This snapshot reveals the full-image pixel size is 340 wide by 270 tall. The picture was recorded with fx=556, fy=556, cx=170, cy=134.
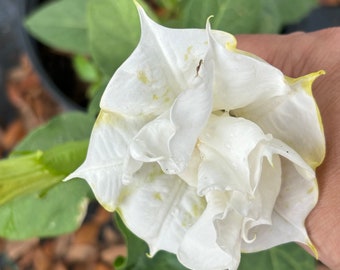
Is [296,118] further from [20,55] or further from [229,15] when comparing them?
[20,55]

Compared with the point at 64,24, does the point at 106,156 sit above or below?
→ above

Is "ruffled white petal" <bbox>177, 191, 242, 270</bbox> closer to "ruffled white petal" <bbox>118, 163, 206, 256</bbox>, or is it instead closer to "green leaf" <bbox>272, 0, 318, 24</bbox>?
"ruffled white petal" <bbox>118, 163, 206, 256</bbox>

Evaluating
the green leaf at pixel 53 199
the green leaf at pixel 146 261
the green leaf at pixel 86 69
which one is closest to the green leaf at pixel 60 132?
the green leaf at pixel 53 199

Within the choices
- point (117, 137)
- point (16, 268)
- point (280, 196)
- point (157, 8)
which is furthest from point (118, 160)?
point (16, 268)

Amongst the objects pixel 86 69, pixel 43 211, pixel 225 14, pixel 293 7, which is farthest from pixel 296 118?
pixel 86 69

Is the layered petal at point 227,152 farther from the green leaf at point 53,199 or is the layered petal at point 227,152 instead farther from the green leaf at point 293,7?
the green leaf at point 293,7

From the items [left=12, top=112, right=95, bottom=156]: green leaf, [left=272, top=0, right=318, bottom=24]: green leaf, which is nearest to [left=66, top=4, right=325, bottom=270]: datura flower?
[left=12, top=112, right=95, bottom=156]: green leaf

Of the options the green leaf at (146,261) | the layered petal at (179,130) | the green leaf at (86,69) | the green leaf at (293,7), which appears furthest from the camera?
the green leaf at (86,69)
